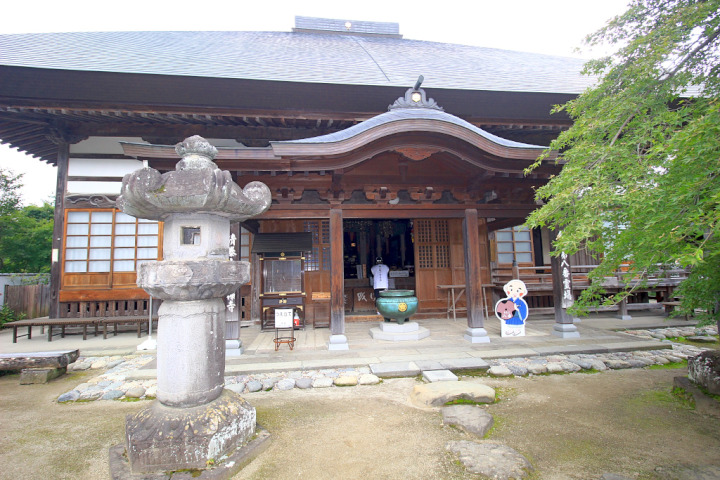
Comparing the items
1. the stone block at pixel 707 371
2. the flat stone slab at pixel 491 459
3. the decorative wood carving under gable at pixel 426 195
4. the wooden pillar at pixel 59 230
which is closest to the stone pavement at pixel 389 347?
the wooden pillar at pixel 59 230

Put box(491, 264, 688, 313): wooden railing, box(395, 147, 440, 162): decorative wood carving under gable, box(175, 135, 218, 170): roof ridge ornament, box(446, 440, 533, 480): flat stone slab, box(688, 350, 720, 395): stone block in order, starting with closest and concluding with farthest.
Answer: box(446, 440, 533, 480): flat stone slab < box(175, 135, 218, 170): roof ridge ornament < box(688, 350, 720, 395): stone block < box(395, 147, 440, 162): decorative wood carving under gable < box(491, 264, 688, 313): wooden railing

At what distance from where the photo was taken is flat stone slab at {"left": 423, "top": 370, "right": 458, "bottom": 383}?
441 centimetres

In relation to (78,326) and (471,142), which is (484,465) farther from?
(78,326)

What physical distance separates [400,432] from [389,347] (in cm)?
269

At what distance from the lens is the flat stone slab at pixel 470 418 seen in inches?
122

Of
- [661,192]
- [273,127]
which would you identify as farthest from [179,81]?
[661,192]

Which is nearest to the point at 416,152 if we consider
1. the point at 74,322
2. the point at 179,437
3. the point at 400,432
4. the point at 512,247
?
the point at 400,432

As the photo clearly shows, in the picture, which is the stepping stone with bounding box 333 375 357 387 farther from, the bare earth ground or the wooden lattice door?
the wooden lattice door

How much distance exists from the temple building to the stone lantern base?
2.89 meters

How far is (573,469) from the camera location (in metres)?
2.53

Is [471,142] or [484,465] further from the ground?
[471,142]

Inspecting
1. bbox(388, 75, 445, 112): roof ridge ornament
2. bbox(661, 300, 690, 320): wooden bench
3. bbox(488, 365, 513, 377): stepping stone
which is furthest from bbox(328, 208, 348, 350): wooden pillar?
bbox(661, 300, 690, 320): wooden bench

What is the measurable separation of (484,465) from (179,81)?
716 cm

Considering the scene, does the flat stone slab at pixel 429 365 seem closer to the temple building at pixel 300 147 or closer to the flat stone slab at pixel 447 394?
the flat stone slab at pixel 447 394
